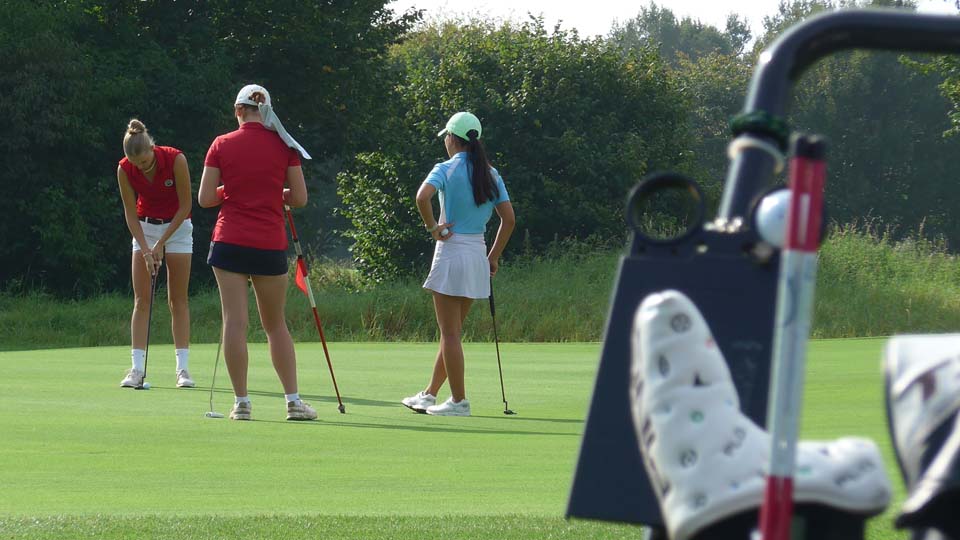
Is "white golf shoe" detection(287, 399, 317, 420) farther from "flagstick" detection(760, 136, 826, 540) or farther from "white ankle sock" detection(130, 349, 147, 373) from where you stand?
"flagstick" detection(760, 136, 826, 540)

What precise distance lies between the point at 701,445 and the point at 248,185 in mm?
7677

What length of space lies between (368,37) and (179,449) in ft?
109

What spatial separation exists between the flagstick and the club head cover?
0.43ft

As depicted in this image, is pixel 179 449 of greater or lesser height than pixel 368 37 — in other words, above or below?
below

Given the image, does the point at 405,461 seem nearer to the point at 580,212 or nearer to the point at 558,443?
the point at 558,443

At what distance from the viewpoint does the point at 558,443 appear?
8203mm

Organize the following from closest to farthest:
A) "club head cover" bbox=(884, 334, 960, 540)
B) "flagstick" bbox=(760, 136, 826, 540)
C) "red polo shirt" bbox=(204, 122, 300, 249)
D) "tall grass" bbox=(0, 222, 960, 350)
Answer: "flagstick" bbox=(760, 136, 826, 540) < "club head cover" bbox=(884, 334, 960, 540) < "red polo shirt" bbox=(204, 122, 300, 249) < "tall grass" bbox=(0, 222, 960, 350)

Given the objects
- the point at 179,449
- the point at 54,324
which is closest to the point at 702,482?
the point at 179,449

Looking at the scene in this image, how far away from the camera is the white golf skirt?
9.73 metres

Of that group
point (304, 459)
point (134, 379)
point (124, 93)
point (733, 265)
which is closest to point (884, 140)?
point (124, 93)

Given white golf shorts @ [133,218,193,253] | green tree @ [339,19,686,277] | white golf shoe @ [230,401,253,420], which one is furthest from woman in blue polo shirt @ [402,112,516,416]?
green tree @ [339,19,686,277]

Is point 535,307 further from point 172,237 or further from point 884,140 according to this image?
point 884,140

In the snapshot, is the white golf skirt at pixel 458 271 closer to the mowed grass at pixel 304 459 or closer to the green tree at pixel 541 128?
the mowed grass at pixel 304 459

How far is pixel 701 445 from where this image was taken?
4.32 feet
